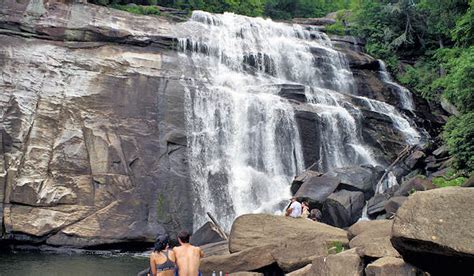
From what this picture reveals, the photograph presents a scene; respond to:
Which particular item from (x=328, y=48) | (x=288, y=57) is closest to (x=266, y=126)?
(x=288, y=57)

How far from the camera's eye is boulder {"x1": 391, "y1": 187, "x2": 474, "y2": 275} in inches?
265

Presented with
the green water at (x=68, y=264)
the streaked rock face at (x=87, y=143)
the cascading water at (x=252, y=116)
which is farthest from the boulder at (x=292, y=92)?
the green water at (x=68, y=264)

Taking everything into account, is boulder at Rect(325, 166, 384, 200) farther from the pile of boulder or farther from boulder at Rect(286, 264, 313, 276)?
boulder at Rect(286, 264, 313, 276)

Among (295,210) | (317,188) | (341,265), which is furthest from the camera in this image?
(317,188)

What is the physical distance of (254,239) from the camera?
12.1m

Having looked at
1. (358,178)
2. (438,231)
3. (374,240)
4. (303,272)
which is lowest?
(303,272)

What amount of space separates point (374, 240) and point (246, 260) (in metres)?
3.31

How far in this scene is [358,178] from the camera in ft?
71.2

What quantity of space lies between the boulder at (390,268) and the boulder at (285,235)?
2674 mm

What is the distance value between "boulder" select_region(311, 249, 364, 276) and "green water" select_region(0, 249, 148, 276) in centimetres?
844

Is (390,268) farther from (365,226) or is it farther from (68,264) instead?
(68,264)

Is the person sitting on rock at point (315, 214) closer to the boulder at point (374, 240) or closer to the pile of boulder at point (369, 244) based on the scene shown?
the pile of boulder at point (369, 244)

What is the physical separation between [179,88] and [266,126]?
5.02 metres

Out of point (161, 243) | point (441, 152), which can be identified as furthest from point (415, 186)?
point (161, 243)
